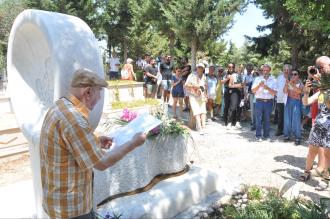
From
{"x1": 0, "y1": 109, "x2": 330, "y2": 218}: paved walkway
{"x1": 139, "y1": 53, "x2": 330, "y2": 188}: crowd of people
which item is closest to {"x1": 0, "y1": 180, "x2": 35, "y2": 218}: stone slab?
{"x1": 0, "y1": 109, "x2": 330, "y2": 218}: paved walkway

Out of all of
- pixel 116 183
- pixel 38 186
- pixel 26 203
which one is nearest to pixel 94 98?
pixel 38 186

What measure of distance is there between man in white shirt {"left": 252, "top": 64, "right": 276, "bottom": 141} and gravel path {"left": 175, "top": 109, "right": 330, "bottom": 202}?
459 millimetres

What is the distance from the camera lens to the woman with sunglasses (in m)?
8.46

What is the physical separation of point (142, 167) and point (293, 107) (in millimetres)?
5221

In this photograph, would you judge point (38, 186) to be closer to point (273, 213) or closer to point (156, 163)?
point (156, 163)

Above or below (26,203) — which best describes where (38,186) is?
above

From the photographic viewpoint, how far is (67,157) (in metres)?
2.23

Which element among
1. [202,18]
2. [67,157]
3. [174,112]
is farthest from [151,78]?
[67,157]

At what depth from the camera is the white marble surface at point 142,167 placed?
427cm

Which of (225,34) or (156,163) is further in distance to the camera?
(225,34)

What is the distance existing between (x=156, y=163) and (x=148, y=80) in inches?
369

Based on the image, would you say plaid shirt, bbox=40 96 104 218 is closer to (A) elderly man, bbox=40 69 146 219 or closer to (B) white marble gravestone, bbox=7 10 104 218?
(A) elderly man, bbox=40 69 146 219

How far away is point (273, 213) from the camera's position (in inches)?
160

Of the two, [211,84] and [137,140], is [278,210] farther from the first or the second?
[211,84]
